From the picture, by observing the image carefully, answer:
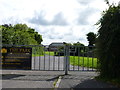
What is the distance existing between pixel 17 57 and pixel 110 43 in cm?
552

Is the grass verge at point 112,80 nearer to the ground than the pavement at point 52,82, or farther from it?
farther from it

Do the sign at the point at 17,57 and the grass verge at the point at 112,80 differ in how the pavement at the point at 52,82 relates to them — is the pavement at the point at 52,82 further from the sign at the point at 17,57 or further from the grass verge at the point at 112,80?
the sign at the point at 17,57

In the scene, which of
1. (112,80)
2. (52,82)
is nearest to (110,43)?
(112,80)

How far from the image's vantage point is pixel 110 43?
30.1 feet

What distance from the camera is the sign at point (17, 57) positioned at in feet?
40.8

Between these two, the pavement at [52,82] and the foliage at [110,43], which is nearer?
the pavement at [52,82]

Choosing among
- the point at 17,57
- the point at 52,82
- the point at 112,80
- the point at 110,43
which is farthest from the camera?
the point at 17,57

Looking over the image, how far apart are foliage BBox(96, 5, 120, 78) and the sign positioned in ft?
14.5

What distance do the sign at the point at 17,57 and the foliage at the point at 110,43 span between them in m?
4.41

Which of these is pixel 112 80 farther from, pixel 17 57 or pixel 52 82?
pixel 17 57

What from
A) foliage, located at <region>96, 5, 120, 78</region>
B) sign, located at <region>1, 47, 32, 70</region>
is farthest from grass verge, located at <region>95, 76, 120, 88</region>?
sign, located at <region>1, 47, 32, 70</region>

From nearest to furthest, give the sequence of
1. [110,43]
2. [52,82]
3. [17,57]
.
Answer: [110,43]
[52,82]
[17,57]

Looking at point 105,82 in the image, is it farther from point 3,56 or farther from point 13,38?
point 13,38

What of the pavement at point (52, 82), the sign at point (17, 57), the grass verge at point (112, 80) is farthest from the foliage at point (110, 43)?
the sign at point (17, 57)
